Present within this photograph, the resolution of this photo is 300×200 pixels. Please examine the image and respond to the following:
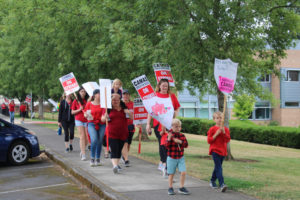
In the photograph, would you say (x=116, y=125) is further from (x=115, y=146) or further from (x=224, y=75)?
(x=224, y=75)

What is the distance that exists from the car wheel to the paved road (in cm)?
19

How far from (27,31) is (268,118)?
35.0 metres

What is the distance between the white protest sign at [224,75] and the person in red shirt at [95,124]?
10.5 feet

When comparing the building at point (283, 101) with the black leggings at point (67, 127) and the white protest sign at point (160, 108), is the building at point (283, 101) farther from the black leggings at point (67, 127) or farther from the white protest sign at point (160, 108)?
the white protest sign at point (160, 108)

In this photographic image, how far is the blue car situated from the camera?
35.7ft

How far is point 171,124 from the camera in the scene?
284 inches

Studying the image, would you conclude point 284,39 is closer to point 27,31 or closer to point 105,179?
point 105,179

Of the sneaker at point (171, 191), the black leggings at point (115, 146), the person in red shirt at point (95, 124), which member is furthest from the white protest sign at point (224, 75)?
the person in red shirt at point (95, 124)

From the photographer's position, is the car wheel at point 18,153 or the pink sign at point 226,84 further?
the car wheel at point 18,153

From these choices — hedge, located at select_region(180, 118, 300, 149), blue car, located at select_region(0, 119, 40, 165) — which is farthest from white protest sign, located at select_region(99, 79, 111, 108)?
hedge, located at select_region(180, 118, 300, 149)

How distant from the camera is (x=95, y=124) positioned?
9.98 meters

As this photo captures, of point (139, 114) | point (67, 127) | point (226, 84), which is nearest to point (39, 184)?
point (139, 114)

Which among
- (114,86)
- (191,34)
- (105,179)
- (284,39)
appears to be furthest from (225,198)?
(284,39)

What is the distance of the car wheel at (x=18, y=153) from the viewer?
36.3ft
